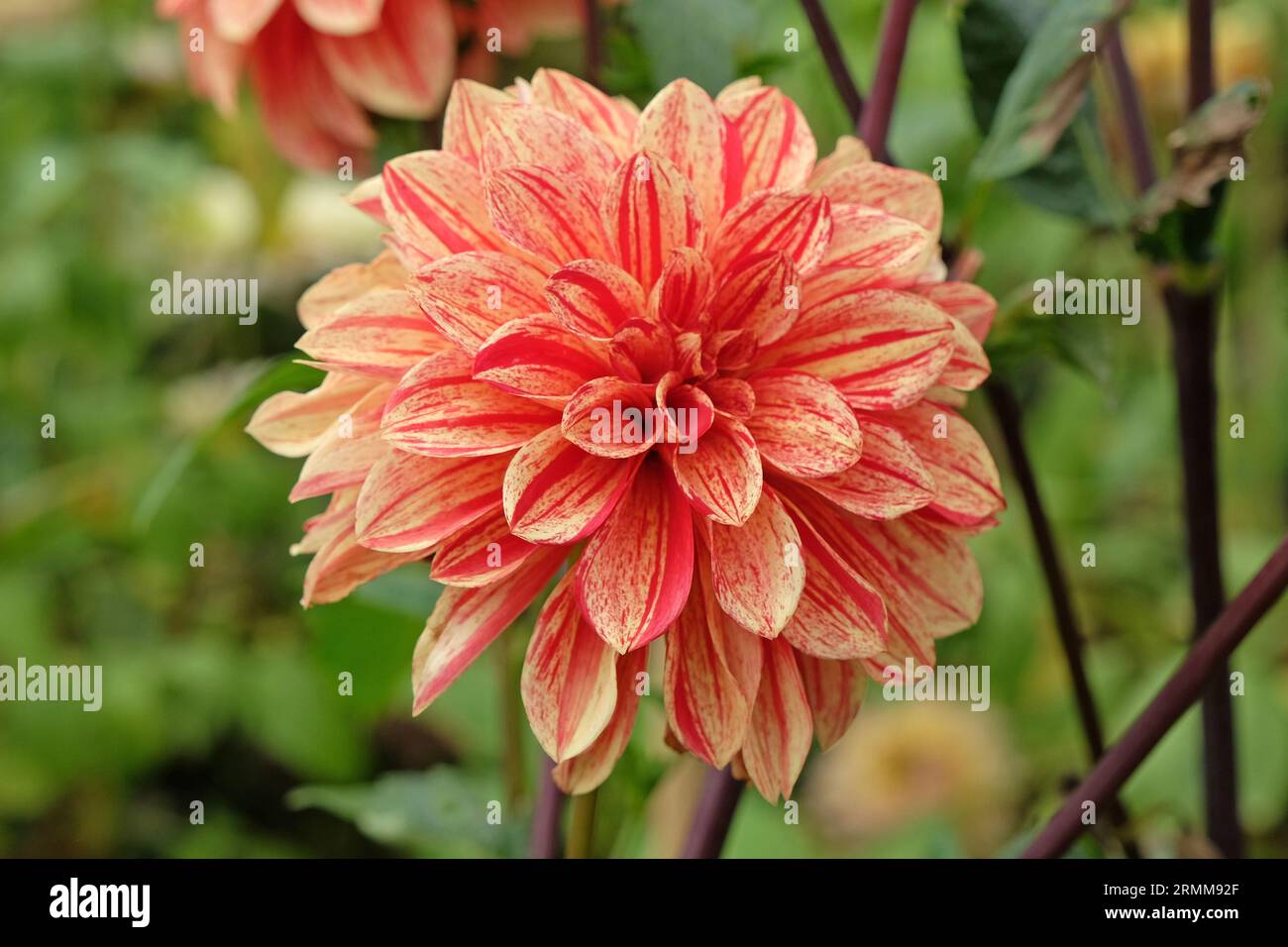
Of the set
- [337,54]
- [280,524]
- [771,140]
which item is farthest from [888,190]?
[280,524]

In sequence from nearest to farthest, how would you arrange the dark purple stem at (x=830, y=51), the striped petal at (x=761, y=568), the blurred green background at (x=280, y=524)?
the striped petal at (x=761, y=568) → the dark purple stem at (x=830, y=51) → the blurred green background at (x=280, y=524)

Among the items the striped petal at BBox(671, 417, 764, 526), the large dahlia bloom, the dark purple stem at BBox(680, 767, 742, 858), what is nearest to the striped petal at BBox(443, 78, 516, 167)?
the large dahlia bloom

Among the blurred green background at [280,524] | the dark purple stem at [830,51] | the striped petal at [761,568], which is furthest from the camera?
the blurred green background at [280,524]

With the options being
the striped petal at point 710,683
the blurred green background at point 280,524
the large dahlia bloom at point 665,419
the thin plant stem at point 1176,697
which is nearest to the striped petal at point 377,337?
the large dahlia bloom at point 665,419

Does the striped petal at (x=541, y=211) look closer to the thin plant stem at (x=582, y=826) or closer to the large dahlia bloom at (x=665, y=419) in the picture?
the large dahlia bloom at (x=665, y=419)

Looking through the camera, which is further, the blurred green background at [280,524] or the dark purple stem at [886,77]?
the blurred green background at [280,524]

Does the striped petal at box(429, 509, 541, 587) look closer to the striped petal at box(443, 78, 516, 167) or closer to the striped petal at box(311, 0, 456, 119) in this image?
the striped petal at box(443, 78, 516, 167)

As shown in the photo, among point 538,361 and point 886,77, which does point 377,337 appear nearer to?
point 538,361
